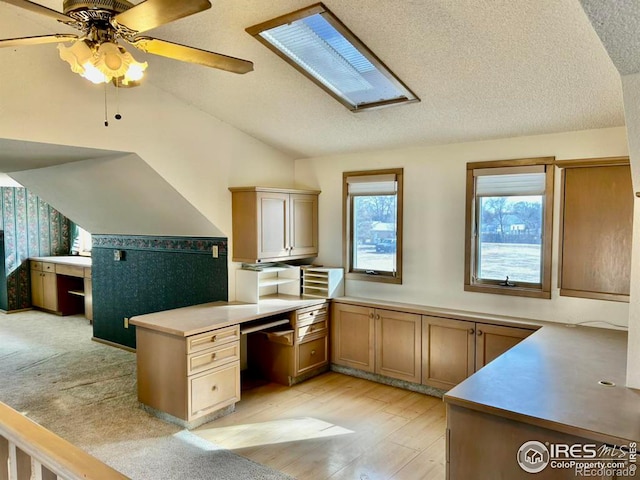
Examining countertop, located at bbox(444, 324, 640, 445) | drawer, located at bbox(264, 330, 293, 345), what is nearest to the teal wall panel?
drawer, located at bbox(264, 330, 293, 345)

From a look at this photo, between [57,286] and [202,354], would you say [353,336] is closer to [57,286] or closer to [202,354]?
[202,354]

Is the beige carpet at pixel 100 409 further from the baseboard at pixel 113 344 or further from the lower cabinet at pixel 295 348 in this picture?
the lower cabinet at pixel 295 348

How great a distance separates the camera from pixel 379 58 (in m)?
2.89

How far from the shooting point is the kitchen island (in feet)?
5.94

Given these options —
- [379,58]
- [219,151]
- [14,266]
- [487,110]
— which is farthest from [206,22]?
[14,266]

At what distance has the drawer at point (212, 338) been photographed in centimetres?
331

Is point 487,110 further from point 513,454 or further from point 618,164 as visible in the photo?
point 513,454

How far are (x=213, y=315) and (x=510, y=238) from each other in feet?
8.55

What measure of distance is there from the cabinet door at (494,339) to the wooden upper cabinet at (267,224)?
77.6 inches

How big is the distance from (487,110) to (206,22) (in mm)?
2061

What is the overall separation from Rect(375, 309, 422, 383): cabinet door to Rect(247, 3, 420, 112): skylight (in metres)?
1.91

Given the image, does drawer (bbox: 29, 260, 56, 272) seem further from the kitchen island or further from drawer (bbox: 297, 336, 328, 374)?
the kitchen island

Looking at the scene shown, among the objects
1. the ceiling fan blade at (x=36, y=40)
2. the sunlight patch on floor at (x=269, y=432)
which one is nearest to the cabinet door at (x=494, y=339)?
the sunlight patch on floor at (x=269, y=432)

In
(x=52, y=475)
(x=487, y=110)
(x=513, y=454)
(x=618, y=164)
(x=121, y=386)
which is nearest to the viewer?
(x=52, y=475)
